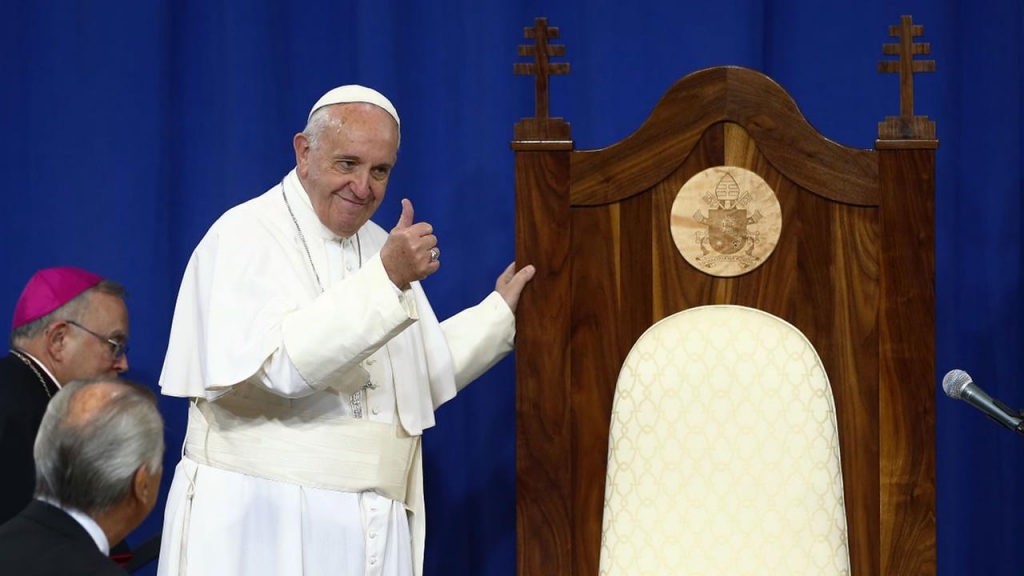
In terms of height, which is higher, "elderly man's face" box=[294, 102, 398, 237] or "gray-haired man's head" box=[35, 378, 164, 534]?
"elderly man's face" box=[294, 102, 398, 237]

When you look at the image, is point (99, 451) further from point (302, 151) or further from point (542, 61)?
point (542, 61)

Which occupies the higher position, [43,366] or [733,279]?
[733,279]

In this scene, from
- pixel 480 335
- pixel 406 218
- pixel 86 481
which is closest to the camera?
pixel 86 481

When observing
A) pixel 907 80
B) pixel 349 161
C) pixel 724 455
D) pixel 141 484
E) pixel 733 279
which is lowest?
pixel 724 455

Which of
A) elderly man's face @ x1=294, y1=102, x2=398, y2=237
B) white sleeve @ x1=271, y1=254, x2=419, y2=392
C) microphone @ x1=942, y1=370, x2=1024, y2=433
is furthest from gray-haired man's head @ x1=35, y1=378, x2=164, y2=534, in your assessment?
microphone @ x1=942, y1=370, x2=1024, y2=433

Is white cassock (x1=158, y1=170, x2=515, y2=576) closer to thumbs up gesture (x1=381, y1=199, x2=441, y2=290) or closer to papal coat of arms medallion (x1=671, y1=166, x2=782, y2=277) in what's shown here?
thumbs up gesture (x1=381, y1=199, x2=441, y2=290)

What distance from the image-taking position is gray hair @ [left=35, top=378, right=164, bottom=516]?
1933 millimetres

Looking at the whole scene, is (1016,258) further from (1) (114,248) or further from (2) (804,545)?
(1) (114,248)

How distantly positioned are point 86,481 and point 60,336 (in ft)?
5.37

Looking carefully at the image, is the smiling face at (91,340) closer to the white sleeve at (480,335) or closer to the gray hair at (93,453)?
the white sleeve at (480,335)

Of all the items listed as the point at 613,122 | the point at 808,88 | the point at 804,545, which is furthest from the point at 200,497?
the point at 808,88

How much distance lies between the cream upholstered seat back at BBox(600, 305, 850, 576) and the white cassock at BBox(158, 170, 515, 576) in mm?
538

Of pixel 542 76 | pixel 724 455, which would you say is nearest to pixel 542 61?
pixel 542 76

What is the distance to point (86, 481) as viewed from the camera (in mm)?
1930
